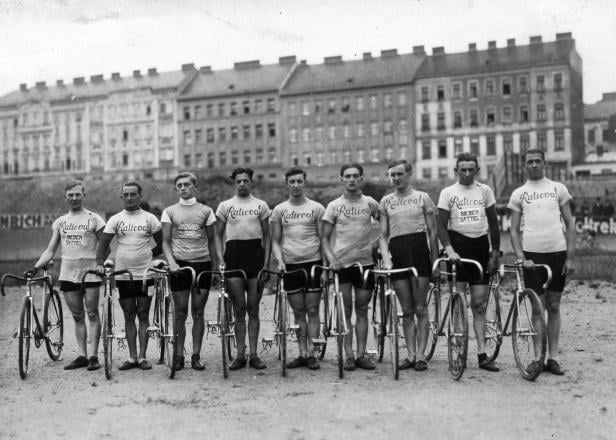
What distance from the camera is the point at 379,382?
7.18m

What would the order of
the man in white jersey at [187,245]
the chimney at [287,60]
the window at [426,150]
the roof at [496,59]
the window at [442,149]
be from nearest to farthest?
the man in white jersey at [187,245]
the roof at [496,59]
the window at [442,149]
the window at [426,150]
the chimney at [287,60]

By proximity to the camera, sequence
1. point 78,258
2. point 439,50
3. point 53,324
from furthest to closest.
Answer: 1. point 439,50
2. point 53,324
3. point 78,258

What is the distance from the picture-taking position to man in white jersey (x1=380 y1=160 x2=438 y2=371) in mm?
7734

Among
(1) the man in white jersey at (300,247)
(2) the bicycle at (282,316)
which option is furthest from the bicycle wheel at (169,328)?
(1) the man in white jersey at (300,247)

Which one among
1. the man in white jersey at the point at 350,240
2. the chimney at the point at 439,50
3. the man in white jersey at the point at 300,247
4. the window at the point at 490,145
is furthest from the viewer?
the chimney at the point at 439,50

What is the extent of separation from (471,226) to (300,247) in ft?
5.62

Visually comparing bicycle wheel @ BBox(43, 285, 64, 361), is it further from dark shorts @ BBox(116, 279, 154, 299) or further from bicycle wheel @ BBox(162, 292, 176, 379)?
bicycle wheel @ BBox(162, 292, 176, 379)

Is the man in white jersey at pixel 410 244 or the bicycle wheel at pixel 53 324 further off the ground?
the man in white jersey at pixel 410 244

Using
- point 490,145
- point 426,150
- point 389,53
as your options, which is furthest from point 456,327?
→ point 389,53

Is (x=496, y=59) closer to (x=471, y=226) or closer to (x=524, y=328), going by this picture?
(x=471, y=226)

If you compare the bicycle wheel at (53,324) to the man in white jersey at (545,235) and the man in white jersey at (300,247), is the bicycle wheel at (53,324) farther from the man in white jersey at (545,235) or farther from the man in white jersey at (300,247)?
the man in white jersey at (545,235)

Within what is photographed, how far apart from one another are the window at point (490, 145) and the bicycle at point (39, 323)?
2591 inches

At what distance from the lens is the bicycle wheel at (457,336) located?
7.07 metres

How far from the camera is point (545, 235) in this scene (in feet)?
24.7
